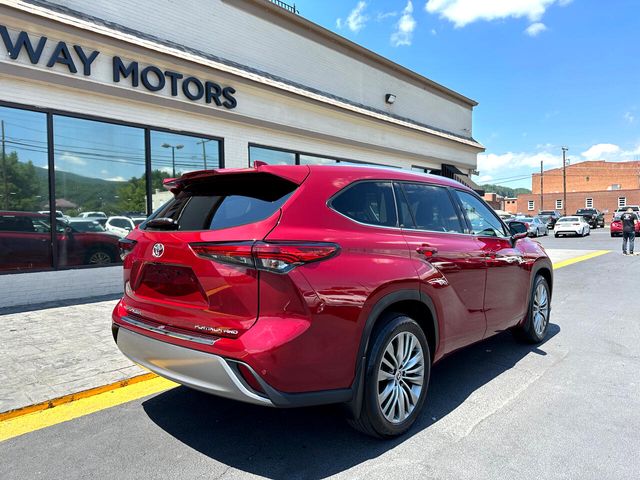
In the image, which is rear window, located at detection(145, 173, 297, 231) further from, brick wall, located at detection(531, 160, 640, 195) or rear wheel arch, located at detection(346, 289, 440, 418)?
brick wall, located at detection(531, 160, 640, 195)

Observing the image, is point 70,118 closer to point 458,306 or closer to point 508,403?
point 458,306

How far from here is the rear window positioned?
265cm

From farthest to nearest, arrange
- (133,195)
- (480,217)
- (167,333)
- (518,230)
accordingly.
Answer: (133,195)
(518,230)
(480,217)
(167,333)

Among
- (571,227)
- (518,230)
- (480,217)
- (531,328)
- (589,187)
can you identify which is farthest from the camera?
(589,187)

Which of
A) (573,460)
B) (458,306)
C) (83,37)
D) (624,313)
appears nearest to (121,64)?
(83,37)

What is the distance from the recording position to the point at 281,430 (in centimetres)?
312

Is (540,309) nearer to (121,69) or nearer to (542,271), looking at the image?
(542,271)

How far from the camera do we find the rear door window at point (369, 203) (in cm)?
287

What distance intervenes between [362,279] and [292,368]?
0.68m

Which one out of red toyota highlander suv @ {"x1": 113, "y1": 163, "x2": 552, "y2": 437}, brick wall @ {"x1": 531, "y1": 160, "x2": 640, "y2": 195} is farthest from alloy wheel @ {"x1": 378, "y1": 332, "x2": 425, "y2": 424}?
brick wall @ {"x1": 531, "y1": 160, "x2": 640, "y2": 195}

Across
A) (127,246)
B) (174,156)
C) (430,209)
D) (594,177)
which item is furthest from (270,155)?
(594,177)

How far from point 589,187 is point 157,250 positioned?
89.0 metres

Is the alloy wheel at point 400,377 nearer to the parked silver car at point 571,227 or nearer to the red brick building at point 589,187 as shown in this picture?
the parked silver car at point 571,227

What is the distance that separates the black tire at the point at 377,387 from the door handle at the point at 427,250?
0.49 metres
